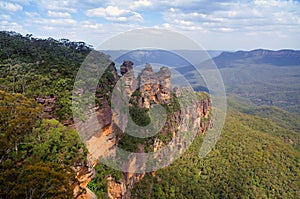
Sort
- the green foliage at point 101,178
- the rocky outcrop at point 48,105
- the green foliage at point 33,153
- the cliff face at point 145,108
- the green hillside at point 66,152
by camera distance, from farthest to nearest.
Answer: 1. the cliff face at point 145,108
2. the green foliage at point 101,178
3. the rocky outcrop at point 48,105
4. the green hillside at point 66,152
5. the green foliage at point 33,153

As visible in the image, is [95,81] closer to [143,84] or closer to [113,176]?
[113,176]

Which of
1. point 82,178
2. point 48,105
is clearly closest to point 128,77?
point 48,105

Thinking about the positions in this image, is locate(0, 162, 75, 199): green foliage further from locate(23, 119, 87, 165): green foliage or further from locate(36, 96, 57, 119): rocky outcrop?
locate(36, 96, 57, 119): rocky outcrop

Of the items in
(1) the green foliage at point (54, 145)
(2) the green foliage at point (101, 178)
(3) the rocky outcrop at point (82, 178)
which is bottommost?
(2) the green foliage at point (101, 178)

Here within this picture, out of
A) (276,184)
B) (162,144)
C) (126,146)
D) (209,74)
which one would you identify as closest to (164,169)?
(162,144)

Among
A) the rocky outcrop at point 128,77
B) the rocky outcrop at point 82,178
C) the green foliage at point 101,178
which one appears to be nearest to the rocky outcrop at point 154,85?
the rocky outcrop at point 128,77

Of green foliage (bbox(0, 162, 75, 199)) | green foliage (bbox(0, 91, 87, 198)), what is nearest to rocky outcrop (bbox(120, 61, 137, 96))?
green foliage (bbox(0, 91, 87, 198))

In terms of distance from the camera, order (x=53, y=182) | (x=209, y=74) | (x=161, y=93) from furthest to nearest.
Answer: (x=209, y=74), (x=161, y=93), (x=53, y=182)

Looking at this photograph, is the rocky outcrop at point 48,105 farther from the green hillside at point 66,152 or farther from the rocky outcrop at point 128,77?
the rocky outcrop at point 128,77
